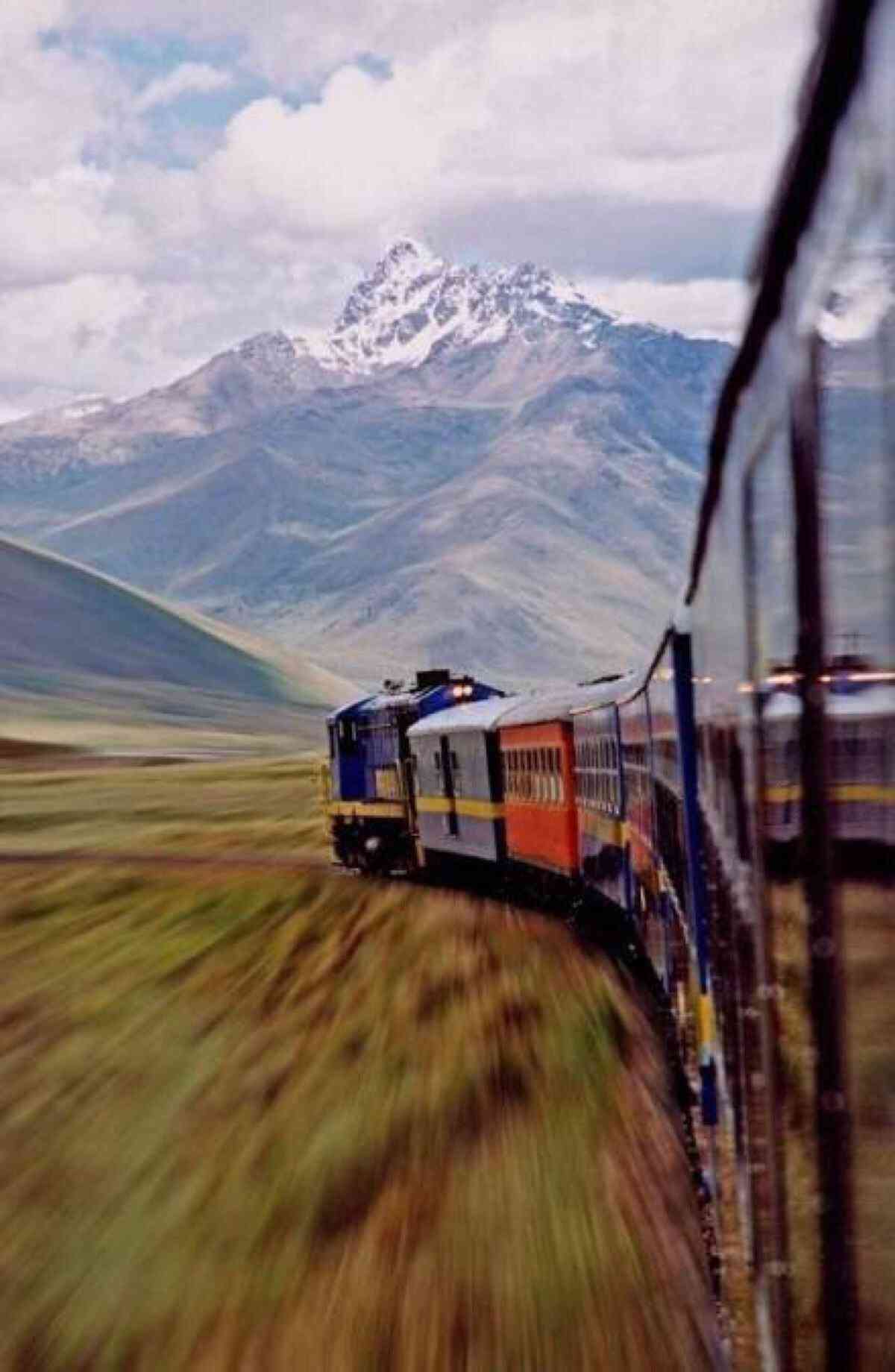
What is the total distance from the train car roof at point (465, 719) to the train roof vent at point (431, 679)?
55.5 inches

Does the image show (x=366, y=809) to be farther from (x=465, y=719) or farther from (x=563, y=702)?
(x=563, y=702)

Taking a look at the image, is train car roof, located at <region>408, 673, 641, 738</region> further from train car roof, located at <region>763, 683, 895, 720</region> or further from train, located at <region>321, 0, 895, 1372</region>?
train car roof, located at <region>763, 683, 895, 720</region>

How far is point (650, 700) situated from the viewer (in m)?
14.4

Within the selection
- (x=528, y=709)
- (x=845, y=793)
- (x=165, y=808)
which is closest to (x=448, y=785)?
(x=528, y=709)

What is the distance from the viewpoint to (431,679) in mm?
44312

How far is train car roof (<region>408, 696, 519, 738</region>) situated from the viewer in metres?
34.5

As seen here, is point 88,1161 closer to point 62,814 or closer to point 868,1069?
point 868,1069

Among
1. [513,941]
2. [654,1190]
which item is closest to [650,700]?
[654,1190]

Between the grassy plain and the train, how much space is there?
3855 mm

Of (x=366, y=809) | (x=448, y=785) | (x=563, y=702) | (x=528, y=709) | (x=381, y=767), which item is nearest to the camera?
(x=563, y=702)

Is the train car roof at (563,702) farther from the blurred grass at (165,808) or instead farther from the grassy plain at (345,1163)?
the blurred grass at (165,808)

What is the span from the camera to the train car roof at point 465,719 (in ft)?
113

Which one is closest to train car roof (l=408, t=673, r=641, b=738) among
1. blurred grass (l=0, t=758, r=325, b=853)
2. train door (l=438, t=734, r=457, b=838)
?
train door (l=438, t=734, r=457, b=838)

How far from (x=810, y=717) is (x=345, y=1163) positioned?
44.3 feet
